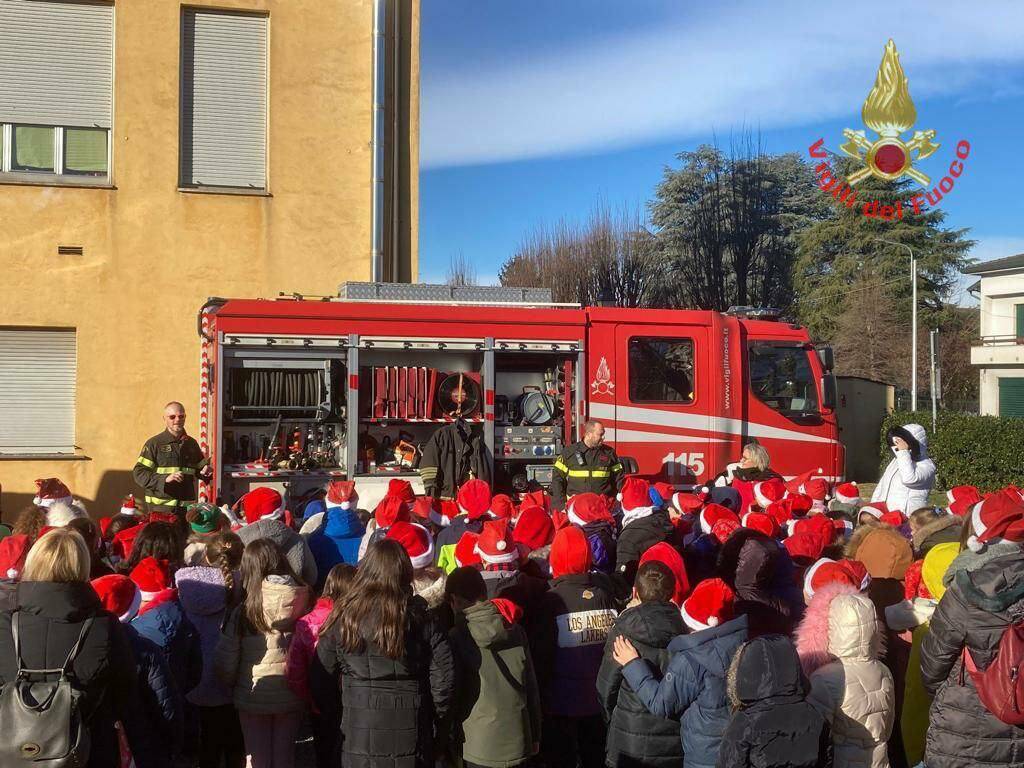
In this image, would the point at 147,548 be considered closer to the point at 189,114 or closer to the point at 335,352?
the point at 335,352

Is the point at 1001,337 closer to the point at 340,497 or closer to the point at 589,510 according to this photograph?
the point at 589,510

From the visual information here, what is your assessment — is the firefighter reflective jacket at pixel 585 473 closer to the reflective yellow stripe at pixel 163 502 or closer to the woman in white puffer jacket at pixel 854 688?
the reflective yellow stripe at pixel 163 502

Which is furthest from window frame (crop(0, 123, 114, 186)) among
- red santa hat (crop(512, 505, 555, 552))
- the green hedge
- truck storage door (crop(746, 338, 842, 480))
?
the green hedge

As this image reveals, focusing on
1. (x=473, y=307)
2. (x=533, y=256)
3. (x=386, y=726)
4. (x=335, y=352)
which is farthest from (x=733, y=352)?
(x=533, y=256)

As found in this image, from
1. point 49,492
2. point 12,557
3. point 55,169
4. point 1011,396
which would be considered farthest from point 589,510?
point 1011,396

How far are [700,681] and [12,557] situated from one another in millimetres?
3257

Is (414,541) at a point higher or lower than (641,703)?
higher

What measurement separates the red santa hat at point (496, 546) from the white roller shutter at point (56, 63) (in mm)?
10651

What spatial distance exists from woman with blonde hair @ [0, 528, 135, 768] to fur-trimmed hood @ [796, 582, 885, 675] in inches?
103

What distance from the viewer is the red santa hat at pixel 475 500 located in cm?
714

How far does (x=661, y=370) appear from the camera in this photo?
11.4 m

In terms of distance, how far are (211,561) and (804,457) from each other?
26.2ft

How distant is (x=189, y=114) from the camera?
14.1 meters

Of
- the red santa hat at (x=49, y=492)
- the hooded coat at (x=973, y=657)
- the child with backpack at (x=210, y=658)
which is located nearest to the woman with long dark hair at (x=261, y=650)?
the child with backpack at (x=210, y=658)
